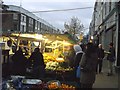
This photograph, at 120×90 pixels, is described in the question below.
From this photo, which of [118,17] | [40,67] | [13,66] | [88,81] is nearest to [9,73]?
[13,66]

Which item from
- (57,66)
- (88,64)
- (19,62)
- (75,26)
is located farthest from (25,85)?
(75,26)

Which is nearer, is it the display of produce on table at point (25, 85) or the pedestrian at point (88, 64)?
the display of produce on table at point (25, 85)

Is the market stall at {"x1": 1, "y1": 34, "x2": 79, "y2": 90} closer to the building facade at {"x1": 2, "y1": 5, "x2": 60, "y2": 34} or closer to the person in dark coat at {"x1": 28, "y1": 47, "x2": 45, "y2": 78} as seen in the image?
the person in dark coat at {"x1": 28, "y1": 47, "x2": 45, "y2": 78}

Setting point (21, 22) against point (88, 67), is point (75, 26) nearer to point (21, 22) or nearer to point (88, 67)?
point (21, 22)

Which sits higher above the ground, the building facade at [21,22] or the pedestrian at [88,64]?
the building facade at [21,22]

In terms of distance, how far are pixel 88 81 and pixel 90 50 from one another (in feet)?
3.08

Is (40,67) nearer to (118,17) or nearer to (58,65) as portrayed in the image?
(58,65)

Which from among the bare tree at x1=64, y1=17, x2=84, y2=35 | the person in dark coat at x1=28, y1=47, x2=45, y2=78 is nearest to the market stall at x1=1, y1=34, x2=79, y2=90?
the person in dark coat at x1=28, y1=47, x2=45, y2=78

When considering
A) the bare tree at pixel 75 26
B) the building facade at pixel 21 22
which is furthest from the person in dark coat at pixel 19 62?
the bare tree at pixel 75 26

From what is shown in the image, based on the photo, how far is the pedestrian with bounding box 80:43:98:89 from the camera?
32.5 ft

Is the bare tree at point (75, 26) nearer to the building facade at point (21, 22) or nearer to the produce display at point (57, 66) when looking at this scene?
the building facade at point (21, 22)

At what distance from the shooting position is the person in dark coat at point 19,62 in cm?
1489

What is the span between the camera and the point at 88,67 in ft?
32.8

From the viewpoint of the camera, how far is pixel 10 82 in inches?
370
